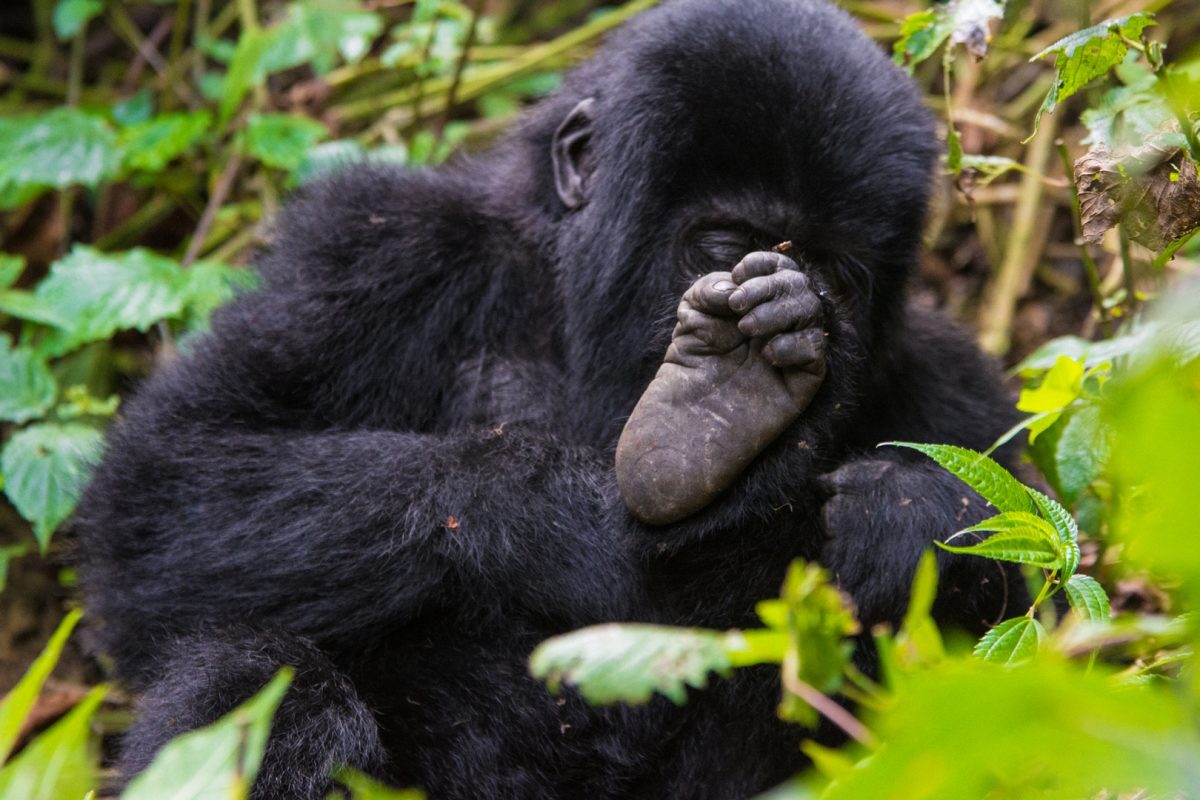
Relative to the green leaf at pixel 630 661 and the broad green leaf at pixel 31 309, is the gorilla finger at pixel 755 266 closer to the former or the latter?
the green leaf at pixel 630 661

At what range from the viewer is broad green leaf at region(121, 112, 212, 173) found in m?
4.63

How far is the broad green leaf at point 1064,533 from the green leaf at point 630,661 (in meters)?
0.92

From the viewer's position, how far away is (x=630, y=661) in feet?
4.47

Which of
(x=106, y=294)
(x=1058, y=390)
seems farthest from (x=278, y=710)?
(x=106, y=294)

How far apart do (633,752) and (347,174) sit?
1.66m

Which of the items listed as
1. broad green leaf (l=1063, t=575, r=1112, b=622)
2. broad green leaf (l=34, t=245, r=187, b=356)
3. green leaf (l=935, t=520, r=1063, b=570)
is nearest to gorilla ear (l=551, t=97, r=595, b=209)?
broad green leaf (l=34, t=245, r=187, b=356)

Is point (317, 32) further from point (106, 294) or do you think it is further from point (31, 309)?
point (31, 309)

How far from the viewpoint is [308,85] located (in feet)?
19.0

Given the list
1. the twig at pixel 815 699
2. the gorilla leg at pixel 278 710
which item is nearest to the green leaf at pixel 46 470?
the gorilla leg at pixel 278 710

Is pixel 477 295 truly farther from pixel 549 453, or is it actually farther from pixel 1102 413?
pixel 1102 413

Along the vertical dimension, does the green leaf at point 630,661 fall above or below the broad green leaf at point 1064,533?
above

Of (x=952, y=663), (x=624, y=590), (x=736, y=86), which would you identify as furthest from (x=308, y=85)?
(x=952, y=663)

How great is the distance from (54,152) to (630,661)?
3.88 m

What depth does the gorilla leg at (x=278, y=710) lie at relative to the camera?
8.22 ft
